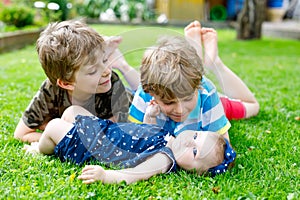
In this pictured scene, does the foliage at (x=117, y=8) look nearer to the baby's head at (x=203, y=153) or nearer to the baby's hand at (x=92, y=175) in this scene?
the baby's head at (x=203, y=153)

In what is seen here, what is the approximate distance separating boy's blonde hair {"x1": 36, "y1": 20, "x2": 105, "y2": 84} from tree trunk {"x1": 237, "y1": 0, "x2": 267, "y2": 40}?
748 centimetres

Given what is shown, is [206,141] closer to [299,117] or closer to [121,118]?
[121,118]

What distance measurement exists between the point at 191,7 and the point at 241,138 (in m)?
13.3

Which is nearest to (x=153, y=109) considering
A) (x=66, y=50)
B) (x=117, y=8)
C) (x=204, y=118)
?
(x=204, y=118)

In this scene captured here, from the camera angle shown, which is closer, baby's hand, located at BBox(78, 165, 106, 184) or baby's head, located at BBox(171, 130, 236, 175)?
baby's hand, located at BBox(78, 165, 106, 184)

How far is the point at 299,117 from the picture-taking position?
3412 millimetres

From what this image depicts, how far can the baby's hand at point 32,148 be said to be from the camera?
247 centimetres

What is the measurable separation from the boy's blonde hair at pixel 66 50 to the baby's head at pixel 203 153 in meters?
0.70

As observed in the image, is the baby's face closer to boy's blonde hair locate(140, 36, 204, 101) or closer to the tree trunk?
boy's blonde hair locate(140, 36, 204, 101)

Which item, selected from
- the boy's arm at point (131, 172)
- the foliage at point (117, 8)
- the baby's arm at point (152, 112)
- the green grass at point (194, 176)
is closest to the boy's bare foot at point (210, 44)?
the green grass at point (194, 176)

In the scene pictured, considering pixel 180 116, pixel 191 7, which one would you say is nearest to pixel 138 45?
pixel 180 116

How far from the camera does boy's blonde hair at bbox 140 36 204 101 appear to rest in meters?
2.25

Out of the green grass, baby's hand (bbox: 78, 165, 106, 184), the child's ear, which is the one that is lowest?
the green grass

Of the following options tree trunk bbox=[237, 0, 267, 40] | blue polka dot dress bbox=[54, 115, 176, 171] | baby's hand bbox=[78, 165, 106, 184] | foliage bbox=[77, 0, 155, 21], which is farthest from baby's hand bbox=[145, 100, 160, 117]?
foliage bbox=[77, 0, 155, 21]
